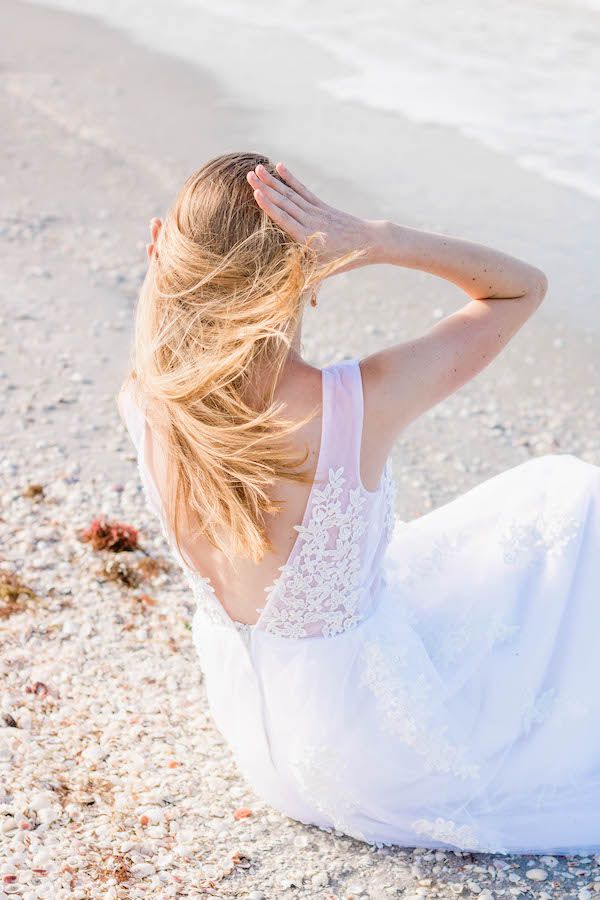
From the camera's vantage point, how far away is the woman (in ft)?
9.08

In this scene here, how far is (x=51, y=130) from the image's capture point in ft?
35.4

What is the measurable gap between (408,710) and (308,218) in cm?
149

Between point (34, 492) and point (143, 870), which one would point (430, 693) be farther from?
point (34, 492)

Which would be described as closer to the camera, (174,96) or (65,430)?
(65,430)

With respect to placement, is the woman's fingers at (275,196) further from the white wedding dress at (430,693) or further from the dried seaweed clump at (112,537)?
the dried seaweed clump at (112,537)

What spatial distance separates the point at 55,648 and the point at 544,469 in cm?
207

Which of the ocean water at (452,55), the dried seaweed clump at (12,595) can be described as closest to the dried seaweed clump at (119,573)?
the dried seaweed clump at (12,595)

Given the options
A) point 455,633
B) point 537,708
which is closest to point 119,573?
point 455,633

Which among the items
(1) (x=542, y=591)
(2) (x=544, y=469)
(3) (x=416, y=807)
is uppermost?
(2) (x=544, y=469)

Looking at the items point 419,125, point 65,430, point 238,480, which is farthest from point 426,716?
point 419,125

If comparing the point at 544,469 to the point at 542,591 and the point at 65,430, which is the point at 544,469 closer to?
the point at 542,591

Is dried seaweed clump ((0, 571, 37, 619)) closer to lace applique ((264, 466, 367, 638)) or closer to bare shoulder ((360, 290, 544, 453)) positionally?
lace applique ((264, 466, 367, 638))

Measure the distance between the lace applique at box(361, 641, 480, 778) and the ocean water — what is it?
23.6ft

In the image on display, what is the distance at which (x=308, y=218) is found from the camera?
9.14 feet
